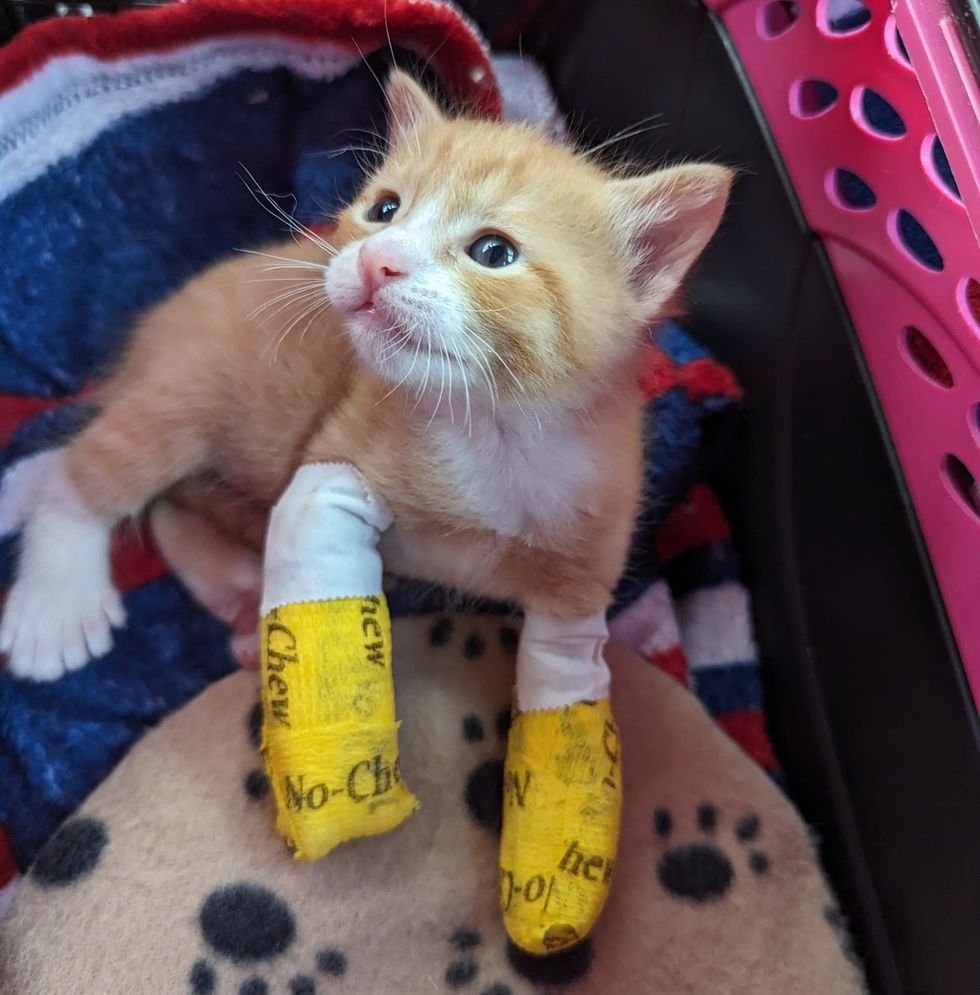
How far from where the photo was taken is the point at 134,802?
101 cm

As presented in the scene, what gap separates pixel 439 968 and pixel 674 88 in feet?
3.71

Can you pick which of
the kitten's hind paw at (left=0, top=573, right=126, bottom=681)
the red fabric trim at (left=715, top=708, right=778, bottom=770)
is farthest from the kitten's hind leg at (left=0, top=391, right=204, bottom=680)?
the red fabric trim at (left=715, top=708, right=778, bottom=770)

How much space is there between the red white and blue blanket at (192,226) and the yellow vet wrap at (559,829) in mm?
284

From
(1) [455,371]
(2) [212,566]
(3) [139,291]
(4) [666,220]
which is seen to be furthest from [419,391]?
(3) [139,291]

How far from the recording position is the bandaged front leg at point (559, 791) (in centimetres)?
91

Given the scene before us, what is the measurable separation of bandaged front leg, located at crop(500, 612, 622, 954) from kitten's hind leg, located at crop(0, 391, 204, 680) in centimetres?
48

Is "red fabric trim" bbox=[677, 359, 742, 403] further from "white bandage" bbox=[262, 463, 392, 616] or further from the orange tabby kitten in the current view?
"white bandage" bbox=[262, 463, 392, 616]

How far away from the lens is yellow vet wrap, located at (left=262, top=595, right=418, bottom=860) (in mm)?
852

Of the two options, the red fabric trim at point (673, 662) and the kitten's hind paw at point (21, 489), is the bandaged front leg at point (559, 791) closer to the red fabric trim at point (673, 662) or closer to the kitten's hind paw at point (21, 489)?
the red fabric trim at point (673, 662)

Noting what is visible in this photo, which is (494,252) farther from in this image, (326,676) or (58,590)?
(58,590)

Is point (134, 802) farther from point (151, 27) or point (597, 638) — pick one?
point (151, 27)

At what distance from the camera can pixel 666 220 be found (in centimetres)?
81

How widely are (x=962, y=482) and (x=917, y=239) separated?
0.88ft

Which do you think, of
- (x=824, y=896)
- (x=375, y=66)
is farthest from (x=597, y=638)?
(x=375, y=66)
